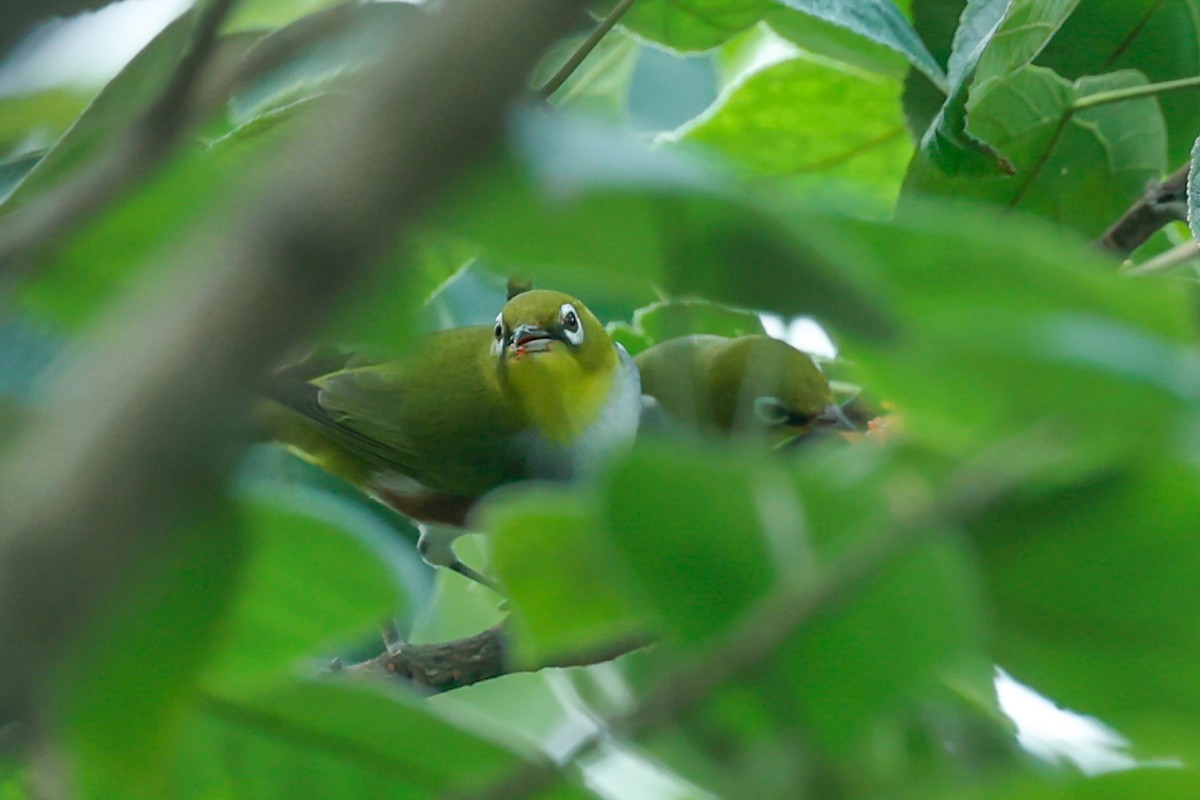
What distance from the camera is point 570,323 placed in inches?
51.2

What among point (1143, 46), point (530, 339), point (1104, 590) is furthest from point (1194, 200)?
point (530, 339)

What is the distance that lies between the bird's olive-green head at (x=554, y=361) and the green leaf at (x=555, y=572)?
39.8 inches

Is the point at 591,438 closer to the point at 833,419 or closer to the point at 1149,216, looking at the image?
the point at 833,419

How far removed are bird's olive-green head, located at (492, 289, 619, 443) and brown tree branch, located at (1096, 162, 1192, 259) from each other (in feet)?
2.08

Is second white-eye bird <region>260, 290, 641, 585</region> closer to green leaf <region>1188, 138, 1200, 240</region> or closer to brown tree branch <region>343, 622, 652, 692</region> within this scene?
brown tree branch <region>343, 622, 652, 692</region>

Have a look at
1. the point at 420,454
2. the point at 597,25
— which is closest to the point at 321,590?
the point at 597,25

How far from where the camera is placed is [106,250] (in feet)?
0.76

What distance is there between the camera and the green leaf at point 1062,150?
2.36 feet

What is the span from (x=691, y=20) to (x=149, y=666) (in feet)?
2.03

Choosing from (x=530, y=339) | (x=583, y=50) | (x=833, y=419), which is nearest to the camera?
(x=583, y=50)

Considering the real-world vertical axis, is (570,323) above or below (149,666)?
below

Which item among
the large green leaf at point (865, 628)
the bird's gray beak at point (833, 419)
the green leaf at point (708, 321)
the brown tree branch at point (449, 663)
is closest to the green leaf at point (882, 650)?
the large green leaf at point (865, 628)

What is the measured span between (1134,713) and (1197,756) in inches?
0.6

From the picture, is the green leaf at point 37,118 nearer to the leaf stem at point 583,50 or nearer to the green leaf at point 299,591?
the leaf stem at point 583,50
